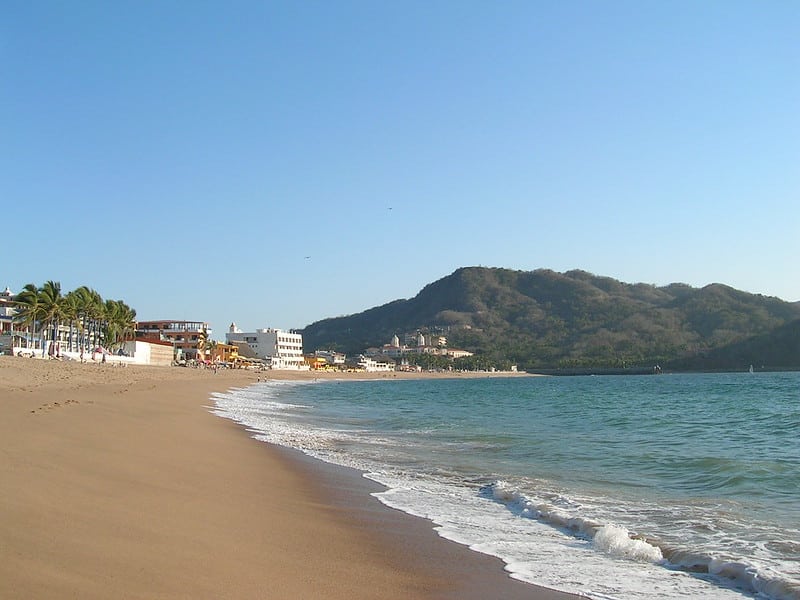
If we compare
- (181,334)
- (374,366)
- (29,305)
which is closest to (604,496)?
(29,305)

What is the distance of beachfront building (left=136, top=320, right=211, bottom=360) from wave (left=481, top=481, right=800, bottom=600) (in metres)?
101

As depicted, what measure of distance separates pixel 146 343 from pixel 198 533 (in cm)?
8584

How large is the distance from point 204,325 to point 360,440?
104439 mm

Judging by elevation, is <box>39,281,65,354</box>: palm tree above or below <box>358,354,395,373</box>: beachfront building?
above

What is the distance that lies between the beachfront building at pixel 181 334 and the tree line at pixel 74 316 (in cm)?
1644

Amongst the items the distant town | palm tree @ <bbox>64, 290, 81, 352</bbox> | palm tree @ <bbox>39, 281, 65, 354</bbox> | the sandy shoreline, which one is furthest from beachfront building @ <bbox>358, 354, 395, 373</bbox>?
the sandy shoreline

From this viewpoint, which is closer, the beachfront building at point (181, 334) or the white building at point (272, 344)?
the beachfront building at point (181, 334)

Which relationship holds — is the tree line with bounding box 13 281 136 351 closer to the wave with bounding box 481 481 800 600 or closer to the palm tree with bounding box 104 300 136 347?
the palm tree with bounding box 104 300 136 347

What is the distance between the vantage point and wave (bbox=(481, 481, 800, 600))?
19.0 ft

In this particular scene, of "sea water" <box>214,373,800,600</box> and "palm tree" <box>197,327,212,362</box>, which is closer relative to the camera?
"sea water" <box>214,373,800,600</box>

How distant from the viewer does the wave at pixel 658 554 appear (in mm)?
5781

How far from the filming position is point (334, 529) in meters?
7.31

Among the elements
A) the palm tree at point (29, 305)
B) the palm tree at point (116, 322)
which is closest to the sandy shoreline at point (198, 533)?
the palm tree at point (29, 305)

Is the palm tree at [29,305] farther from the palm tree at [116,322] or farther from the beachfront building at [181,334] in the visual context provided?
the beachfront building at [181,334]
